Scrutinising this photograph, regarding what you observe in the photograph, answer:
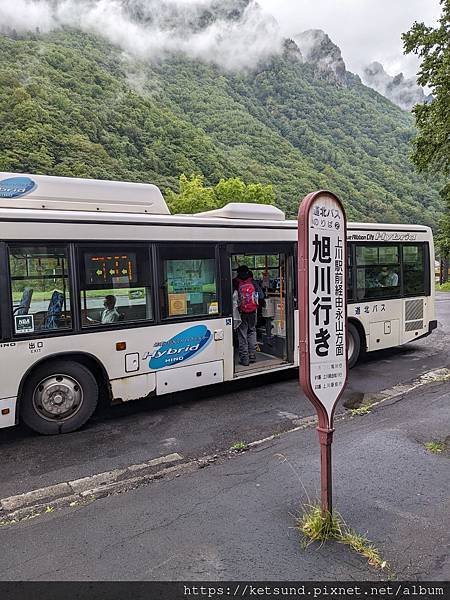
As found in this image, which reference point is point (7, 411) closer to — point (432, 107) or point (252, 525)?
point (252, 525)

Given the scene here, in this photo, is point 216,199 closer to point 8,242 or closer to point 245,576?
point 8,242

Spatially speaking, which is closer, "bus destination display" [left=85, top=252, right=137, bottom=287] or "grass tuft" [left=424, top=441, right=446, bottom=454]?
"grass tuft" [left=424, top=441, right=446, bottom=454]

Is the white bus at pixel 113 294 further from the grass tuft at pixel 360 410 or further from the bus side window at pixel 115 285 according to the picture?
the grass tuft at pixel 360 410

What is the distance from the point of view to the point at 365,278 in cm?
924

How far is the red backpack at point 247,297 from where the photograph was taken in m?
8.01

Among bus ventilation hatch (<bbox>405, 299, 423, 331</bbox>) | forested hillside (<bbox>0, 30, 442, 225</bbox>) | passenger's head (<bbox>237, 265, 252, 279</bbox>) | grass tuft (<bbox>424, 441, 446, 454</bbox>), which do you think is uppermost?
forested hillside (<bbox>0, 30, 442, 225</bbox>)

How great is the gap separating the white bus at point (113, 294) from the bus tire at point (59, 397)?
0.04ft

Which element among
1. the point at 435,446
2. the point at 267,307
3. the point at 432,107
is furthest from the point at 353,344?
the point at 432,107

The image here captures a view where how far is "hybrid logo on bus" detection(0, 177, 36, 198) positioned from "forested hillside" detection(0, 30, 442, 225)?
37.7m

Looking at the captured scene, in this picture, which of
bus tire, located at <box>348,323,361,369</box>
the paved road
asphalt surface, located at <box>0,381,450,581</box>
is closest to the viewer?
asphalt surface, located at <box>0,381,450,581</box>

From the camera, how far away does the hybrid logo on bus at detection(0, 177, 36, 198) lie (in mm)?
5984

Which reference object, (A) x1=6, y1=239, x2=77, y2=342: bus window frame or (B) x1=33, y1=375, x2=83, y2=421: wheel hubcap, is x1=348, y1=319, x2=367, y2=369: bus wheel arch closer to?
(B) x1=33, y1=375, x2=83, y2=421: wheel hubcap

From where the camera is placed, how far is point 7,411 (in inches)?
217

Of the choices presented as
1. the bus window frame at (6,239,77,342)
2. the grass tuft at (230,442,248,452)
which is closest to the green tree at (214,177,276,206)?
the bus window frame at (6,239,77,342)
